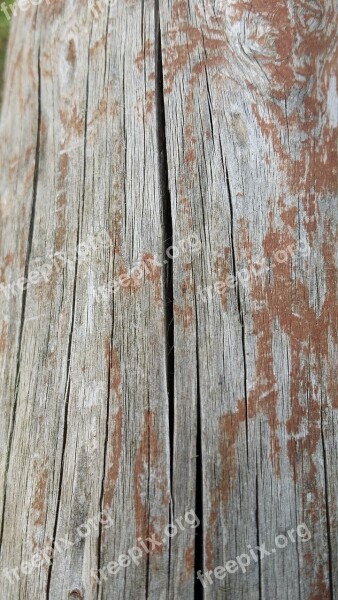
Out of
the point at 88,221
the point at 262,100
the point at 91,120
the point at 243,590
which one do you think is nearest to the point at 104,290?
the point at 88,221

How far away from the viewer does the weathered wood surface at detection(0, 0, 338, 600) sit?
1.85m

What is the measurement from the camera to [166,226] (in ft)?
6.82

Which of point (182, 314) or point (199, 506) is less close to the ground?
point (182, 314)

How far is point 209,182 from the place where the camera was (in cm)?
207

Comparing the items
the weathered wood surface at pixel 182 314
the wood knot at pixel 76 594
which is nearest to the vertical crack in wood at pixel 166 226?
the weathered wood surface at pixel 182 314

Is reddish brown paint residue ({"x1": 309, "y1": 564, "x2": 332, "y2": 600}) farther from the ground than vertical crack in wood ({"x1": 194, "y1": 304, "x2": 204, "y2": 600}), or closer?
closer

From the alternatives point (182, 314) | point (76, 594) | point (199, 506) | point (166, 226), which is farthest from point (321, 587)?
point (166, 226)

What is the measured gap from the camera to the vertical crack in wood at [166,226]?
1932mm

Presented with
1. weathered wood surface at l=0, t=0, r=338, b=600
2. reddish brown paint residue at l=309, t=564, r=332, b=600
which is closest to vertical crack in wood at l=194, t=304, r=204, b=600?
weathered wood surface at l=0, t=0, r=338, b=600

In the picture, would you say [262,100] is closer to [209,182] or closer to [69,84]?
[209,182]

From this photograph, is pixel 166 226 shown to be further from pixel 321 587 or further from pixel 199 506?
pixel 321 587

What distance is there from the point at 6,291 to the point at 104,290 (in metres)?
0.50

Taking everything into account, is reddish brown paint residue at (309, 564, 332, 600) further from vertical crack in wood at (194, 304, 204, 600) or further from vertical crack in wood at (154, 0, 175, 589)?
vertical crack in wood at (154, 0, 175, 589)

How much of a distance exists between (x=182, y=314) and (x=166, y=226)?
12.6 inches
